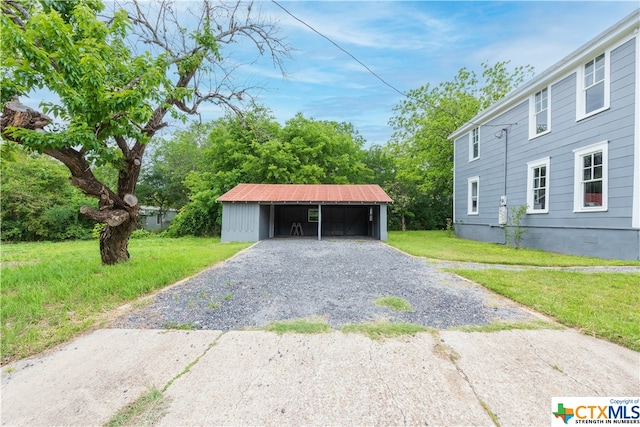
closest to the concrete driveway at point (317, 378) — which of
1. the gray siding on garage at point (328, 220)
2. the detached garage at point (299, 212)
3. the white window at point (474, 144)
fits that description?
the detached garage at point (299, 212)

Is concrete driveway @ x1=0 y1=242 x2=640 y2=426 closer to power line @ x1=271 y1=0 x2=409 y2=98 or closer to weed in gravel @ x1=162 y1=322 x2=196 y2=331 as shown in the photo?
weed in gravel @ x1=162 y1=322 x2=196 y2=331

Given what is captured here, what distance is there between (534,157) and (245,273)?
394 inches

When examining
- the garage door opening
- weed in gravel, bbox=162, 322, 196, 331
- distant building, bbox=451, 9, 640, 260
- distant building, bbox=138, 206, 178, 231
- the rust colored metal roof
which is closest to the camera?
weed in gravel, bbox=162, 322, 196, 331

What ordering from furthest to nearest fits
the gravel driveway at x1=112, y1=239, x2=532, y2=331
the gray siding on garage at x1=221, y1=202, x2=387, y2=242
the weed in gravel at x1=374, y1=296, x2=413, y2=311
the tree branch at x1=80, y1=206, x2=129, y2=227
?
the gray siding on garage at x1=221, y1=202, x2=387, y2=242 < the tree branch at x1=80, y1=206, x2=129, y2=227 < the weed in gravel at x1=374, y1=296, x2=413, y2=311 < the gravel driveway at x1=112, y1=239, x2=532, y2=331

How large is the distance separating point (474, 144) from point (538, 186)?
14.8 feet

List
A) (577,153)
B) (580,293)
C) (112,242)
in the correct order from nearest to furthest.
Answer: (580,293) → (112,242) → (577,153)

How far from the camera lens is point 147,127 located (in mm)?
5836

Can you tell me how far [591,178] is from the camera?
7.45 meters

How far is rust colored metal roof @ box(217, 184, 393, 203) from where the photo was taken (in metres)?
12.6

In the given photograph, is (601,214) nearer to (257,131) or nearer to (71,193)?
(257,131)

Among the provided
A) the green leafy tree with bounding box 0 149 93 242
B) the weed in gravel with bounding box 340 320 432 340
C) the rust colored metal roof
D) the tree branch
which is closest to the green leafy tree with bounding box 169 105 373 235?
the rust colored metal roof

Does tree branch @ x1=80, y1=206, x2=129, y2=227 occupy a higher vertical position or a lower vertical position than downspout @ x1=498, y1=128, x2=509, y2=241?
lower

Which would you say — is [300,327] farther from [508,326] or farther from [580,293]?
[580,293]

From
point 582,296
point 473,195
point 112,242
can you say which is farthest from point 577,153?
point 112,242
